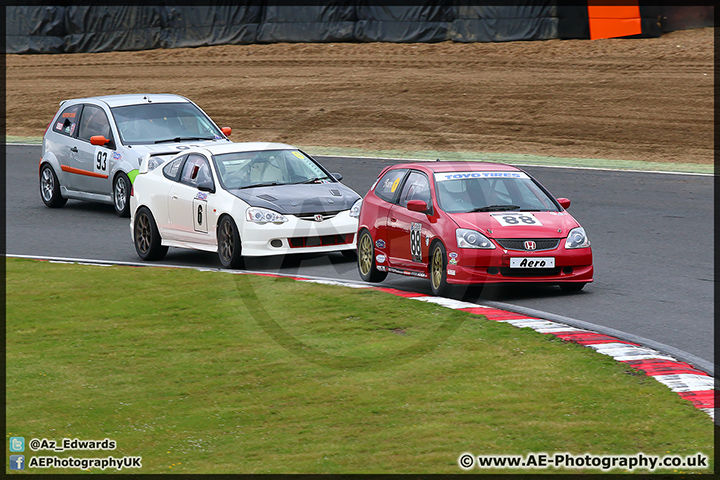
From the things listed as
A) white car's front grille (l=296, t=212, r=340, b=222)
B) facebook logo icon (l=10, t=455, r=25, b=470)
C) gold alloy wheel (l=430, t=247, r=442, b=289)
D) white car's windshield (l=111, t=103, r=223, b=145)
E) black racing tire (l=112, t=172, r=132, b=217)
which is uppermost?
white car's windshield (l=111, t=103, r=223, b=145)

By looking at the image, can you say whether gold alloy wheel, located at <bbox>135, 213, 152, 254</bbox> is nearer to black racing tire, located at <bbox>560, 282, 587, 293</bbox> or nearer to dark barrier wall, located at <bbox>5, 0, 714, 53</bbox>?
black racing tire, located at <bbox>560, 282, 587, 293</bbox>

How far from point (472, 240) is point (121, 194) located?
766 centimetres

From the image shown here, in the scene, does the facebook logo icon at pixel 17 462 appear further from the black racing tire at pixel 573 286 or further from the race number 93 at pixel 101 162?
the race number 93 at pixel 101 162

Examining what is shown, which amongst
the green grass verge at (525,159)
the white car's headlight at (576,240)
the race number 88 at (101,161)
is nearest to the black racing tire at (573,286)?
the white car's headlight at (576,240)

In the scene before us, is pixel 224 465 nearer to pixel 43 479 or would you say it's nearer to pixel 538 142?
pixel 43 479

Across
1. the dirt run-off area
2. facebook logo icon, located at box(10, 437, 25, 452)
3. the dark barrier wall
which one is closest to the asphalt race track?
the dirt run-off area

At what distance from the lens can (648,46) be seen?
28.5 meters

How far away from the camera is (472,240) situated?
1074 centimetres

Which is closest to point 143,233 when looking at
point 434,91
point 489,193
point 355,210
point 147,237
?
point 147,237

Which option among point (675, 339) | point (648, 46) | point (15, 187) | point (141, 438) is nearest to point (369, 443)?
point (141, 438)

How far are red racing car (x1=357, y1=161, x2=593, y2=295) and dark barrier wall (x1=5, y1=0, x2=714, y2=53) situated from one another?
17.8 metres

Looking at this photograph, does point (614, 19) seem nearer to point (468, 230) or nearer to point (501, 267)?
point (468, 230)

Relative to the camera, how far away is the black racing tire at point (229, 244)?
1278 centimetres

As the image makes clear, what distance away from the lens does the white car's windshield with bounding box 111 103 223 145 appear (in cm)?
1700
